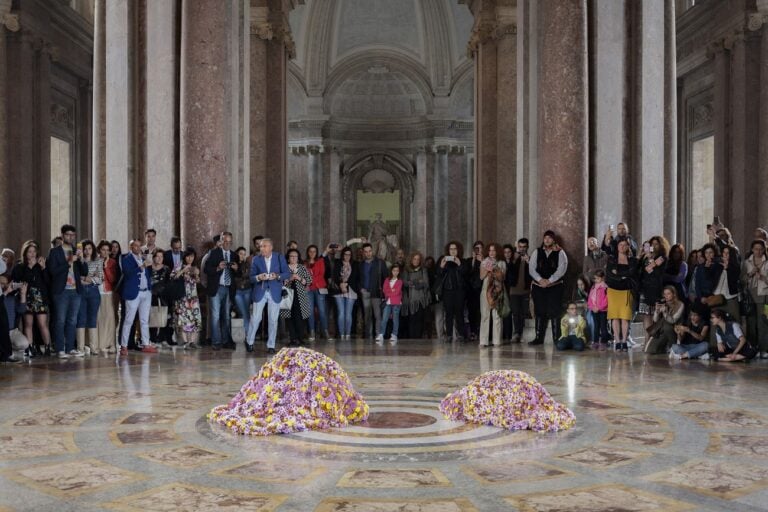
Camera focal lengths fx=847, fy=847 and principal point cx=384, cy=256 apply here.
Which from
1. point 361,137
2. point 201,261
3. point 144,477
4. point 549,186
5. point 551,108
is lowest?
point 144,477

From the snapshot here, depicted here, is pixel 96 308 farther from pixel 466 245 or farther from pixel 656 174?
pixel 466 245

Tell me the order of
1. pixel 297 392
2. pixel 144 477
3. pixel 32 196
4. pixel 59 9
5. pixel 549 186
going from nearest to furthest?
pixel 144 477
pixel 297 392
pixel 549 186
pixel 32 196
pixel 59 9

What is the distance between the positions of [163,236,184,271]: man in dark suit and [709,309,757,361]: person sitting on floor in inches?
294

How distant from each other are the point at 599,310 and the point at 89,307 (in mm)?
7181

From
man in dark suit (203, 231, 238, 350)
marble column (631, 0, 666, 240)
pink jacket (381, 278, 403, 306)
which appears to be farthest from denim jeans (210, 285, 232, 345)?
marble column (631, 0, 666, 240)

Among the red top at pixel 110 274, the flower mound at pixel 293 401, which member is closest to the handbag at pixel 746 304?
the flower mound at pixel 293 401

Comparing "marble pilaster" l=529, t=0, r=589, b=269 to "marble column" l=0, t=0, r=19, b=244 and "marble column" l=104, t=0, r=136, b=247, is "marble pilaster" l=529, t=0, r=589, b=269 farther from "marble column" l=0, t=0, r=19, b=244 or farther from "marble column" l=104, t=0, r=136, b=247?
"marble column" l=0, t=0, r=19, b=244

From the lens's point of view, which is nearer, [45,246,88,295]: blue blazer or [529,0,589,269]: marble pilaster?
[45,246,88,295]: blue blazer

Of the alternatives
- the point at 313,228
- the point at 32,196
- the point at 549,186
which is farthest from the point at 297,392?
the point at 313,228

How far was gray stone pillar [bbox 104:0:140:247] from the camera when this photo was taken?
1370 centimetres

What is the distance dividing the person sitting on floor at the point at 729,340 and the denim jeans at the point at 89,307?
8.15 metres

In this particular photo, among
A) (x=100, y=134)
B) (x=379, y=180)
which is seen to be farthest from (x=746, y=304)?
(x=379, y=180)

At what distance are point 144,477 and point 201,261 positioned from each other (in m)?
8.44

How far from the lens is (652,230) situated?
1375 cm
